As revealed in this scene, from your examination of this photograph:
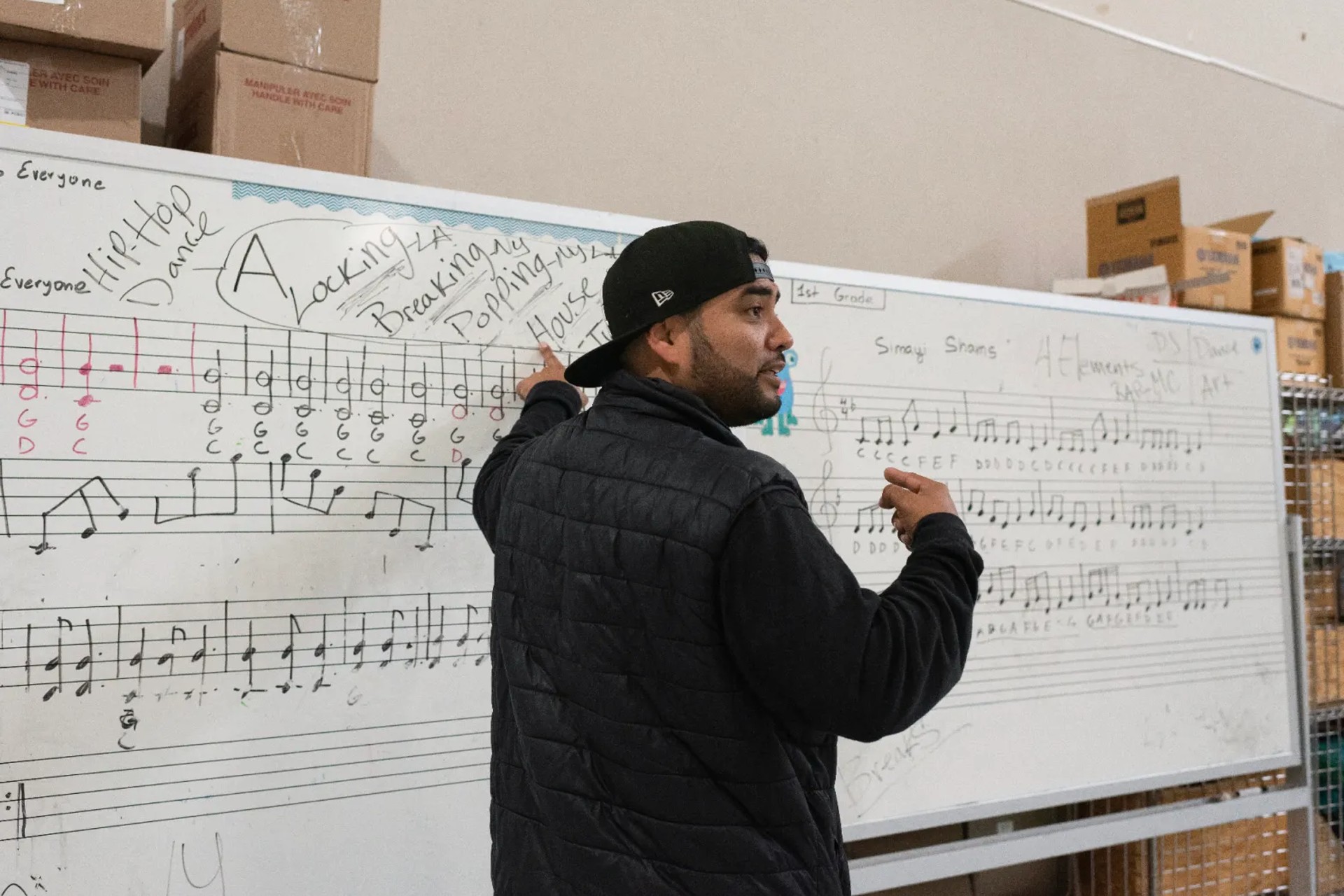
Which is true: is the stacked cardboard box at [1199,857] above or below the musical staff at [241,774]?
below

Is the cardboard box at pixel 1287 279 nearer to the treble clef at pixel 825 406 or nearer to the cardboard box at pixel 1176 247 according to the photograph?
the cardboard box at pixel 1176 247

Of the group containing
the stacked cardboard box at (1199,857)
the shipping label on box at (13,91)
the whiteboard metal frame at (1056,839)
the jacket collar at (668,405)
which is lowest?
the stacked cardboard box at (1199,857)

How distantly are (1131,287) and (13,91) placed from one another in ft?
8.03

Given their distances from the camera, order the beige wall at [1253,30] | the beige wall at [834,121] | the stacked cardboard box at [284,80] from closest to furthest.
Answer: the stacked cardboard box at [284,80], the beige wall at [834,121], the beige wall at [1253,30]

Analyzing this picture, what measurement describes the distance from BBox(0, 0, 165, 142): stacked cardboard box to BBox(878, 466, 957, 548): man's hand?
3.89 ft

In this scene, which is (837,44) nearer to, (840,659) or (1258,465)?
(1258,465)

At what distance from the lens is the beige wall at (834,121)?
231 cm

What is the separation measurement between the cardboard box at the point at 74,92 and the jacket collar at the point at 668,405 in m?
0.91

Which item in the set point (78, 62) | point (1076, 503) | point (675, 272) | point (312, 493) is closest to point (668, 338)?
point (675, 272)

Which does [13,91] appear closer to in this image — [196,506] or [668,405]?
[196,506]

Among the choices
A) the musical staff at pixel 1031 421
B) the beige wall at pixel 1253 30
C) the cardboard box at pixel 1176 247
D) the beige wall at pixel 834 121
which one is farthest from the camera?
the beige wall at pixel 1253 30

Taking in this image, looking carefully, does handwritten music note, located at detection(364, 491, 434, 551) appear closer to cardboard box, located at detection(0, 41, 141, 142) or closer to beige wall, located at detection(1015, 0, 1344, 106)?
cardboard box, located at detection(0, 41, 141, 142)

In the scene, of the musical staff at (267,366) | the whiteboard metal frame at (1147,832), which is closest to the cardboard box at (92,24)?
the musical staff at (267,366)

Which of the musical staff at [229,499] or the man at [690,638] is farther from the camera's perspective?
the musical staff at [229,499]
